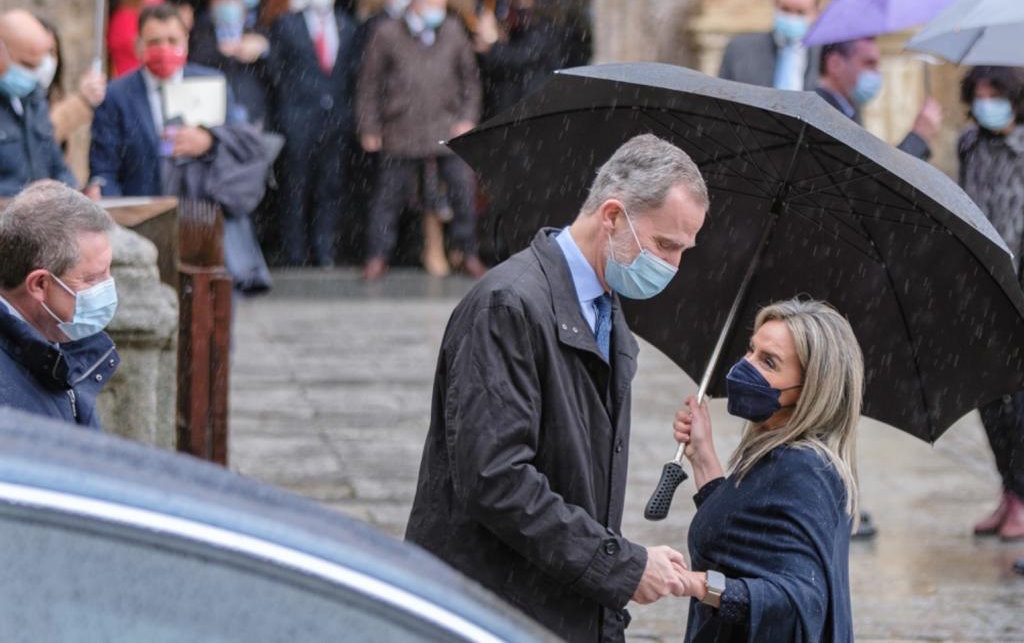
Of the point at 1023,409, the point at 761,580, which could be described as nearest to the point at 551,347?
the point at 761,580

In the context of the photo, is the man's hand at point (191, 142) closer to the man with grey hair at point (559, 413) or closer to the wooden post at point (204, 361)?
the wooden post at point (204, 361)

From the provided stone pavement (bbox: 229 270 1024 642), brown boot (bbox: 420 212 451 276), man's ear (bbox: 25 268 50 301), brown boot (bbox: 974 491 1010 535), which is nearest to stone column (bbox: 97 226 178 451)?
stone pavement (bbox: 229 270 1024 642)

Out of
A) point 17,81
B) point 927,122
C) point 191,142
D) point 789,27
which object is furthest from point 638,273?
point 789,27

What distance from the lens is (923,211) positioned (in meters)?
4.06

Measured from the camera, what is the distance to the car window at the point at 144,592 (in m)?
1.98

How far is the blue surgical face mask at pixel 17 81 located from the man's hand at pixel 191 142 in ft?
3.12

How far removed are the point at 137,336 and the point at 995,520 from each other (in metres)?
3.53

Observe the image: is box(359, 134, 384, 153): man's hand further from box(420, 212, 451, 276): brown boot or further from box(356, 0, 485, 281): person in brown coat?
box(420, 212, 451, 276): brown boot

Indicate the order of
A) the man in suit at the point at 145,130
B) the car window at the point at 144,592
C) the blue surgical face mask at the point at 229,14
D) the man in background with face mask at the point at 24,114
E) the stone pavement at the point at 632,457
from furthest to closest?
1. the blue surgical face mask at the point at 229,14
2. the man in suit at the point at 145,130
3. the man in background with face mask at the point at 24,114
4. the stone pavement at the point at 632,457
5. the car window at the point at 144,592

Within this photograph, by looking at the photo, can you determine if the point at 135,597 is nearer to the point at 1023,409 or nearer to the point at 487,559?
the point at 487,559

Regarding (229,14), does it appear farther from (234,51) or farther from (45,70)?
(45,70)

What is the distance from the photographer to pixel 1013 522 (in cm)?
755

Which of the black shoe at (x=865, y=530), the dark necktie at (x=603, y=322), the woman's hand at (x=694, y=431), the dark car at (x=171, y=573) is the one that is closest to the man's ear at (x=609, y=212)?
the dark necktie at (x=603, y=322)

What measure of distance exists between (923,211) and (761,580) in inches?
A: 34.1
